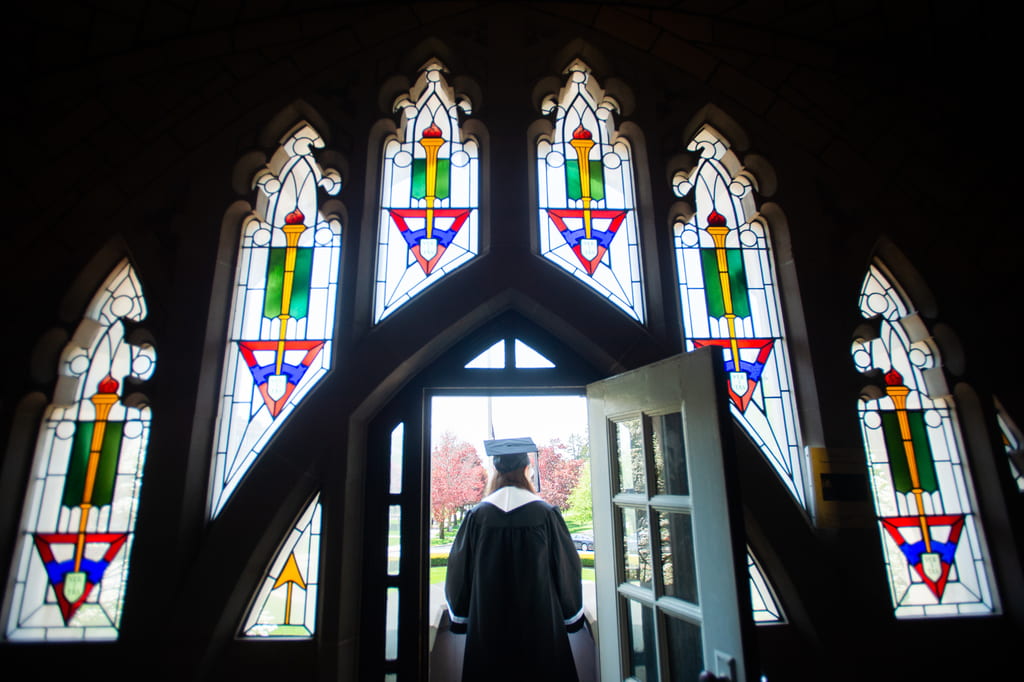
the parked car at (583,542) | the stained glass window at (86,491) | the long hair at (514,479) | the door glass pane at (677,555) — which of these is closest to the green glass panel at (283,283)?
the stained glass window at (86,491)

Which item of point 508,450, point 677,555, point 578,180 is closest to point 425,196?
point 578,180

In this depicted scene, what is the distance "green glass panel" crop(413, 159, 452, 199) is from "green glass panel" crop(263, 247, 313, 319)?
22.1 inches

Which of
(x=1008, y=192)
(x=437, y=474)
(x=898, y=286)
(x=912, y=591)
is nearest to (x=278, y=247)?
(x=898, y=286)

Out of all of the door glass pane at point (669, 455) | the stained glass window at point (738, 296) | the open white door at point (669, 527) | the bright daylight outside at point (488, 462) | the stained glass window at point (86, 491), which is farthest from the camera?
the bright daylight outside at point (488, 462)

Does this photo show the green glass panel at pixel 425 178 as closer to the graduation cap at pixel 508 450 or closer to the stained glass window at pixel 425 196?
the stained glass window at pixel 425 196

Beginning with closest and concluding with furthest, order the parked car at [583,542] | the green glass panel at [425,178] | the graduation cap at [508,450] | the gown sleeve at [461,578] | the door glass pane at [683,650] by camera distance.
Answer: the door glass pane at [683,650] < the green glass panel at [425,178] < the gown sleeve at [461,578] < the graduation cap at [508,450] < the parked car at [583,542]

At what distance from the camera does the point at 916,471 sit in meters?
1.96

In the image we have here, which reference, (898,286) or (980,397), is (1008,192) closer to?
(898,286)

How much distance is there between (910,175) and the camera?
7.06 feet

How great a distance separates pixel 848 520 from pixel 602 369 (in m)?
1.08

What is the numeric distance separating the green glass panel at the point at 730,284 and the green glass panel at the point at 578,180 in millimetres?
556

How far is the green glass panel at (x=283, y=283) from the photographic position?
203cm

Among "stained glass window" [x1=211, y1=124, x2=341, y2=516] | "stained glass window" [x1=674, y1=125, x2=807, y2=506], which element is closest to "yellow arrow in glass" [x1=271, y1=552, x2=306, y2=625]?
"stained glass window" [x1=211, y1=124, x2=341, y2=516]

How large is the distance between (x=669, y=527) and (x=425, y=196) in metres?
1.70
